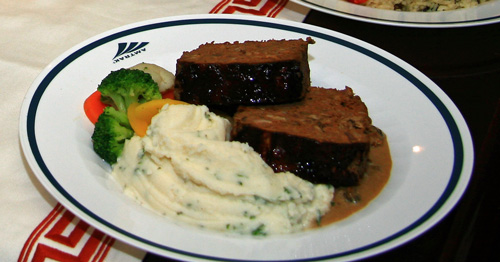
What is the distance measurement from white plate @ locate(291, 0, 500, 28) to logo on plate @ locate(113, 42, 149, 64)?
1256 millimetres

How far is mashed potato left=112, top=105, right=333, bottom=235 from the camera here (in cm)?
250

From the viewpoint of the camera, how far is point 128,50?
361 cm

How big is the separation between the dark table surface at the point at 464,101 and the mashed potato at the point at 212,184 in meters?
0.31

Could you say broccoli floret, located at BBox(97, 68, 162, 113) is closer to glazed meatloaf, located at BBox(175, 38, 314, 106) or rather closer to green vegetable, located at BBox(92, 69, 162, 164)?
green vegetable, located at BBox(92, 69, 162, 164)

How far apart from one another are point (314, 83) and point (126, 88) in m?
1.24

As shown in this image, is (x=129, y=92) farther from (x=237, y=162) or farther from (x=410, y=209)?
(x=410, y=209)

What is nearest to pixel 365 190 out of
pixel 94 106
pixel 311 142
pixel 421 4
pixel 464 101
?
pixel 311 142

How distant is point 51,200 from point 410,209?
1731mm

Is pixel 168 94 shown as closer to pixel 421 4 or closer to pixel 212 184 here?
pixel 212 184

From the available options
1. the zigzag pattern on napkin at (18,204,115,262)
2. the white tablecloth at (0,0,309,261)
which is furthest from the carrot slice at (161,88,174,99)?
the zigzag pattern on napkin at (18,204,115,262)

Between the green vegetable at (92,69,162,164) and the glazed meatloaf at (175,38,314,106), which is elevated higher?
the glazed meatloaf at (175,38,314,106)

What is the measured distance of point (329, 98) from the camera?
3.32 metres

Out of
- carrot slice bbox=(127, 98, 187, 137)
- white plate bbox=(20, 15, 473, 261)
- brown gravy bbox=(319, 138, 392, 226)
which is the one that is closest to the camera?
white plate bbox=(20, 15, 473, 261)

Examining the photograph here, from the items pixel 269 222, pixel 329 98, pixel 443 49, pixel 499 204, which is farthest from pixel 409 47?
pixel 269 222
